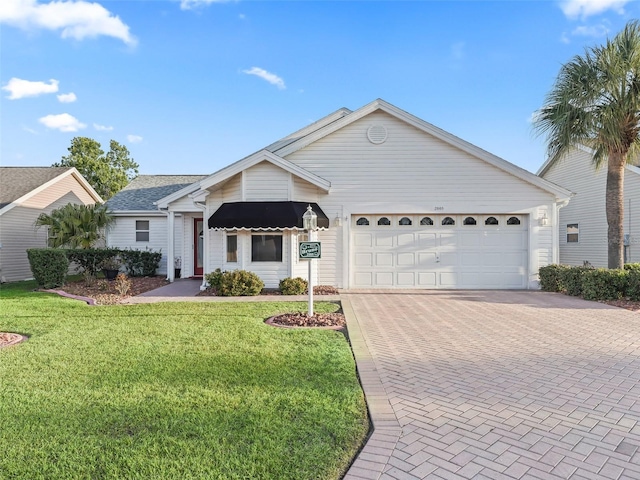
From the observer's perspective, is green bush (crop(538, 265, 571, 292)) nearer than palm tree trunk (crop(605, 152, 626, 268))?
No

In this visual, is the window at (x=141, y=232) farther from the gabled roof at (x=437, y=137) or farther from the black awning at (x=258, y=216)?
the gabled roof at (x=437, y=137)

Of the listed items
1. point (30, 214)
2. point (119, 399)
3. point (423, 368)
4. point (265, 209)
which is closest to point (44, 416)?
point (119, 399)

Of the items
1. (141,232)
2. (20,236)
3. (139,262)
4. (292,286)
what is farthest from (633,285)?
(20,236)

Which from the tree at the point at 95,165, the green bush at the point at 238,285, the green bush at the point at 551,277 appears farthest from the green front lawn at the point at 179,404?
the tree at the point at 95,165

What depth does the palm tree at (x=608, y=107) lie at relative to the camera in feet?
39.8

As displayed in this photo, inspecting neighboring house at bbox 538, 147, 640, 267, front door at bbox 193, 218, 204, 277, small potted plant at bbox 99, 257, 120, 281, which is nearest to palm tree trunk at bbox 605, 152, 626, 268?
neighboring house at bbox 538, 147, 640, 267

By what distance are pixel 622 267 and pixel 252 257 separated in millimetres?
12204

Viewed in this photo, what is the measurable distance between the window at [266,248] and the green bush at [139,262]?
24.5 feet

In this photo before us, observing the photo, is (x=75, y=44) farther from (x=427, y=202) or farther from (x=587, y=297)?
Answer: (x=587, y=297)

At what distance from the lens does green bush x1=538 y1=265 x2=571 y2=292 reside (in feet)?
45.1

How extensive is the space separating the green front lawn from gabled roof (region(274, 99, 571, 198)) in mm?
8771

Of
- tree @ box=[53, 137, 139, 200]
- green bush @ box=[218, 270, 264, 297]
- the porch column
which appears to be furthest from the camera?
tree @ box=[53, 137, 139, 200]

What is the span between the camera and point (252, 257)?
1362cm

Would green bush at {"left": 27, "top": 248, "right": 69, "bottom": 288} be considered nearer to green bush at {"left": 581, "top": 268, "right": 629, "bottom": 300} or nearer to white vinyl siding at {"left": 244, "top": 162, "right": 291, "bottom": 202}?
white vinyl siding at {"left": 244, "top": 162, "right": 291, "bottom": 202}
